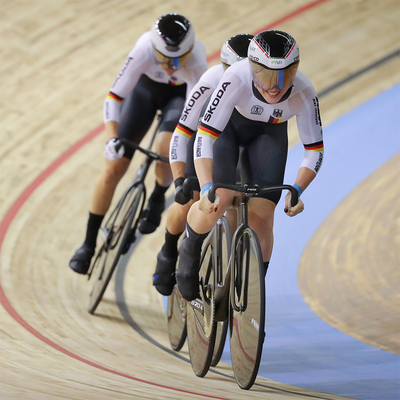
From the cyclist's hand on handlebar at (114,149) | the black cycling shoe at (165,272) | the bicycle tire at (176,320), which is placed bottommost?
the bicycle tire at (176,320)

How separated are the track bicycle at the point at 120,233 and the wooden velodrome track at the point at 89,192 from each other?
0.66 ft

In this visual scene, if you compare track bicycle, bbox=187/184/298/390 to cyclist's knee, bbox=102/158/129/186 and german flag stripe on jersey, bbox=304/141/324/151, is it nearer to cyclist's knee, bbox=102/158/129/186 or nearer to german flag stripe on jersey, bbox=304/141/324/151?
german flag stripe on jersey, bbox=304/141/324/151

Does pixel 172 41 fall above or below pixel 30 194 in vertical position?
above

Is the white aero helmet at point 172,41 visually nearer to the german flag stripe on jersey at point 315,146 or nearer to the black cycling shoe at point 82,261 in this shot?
the german flag stripe on jersey at point 315,146

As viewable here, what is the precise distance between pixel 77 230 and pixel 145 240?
21.9 inches

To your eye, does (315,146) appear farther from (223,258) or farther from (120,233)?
(120,233)

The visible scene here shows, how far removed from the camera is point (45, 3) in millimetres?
6879

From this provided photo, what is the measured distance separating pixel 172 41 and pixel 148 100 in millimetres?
578

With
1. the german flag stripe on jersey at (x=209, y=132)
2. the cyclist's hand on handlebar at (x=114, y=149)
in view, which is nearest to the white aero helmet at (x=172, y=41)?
the cyclist's hand on handlebar at (x=114, y=149)

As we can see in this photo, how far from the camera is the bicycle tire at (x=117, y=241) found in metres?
3.80

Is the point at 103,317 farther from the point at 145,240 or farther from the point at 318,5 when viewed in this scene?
the point at 318,5

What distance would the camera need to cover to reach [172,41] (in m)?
3.23

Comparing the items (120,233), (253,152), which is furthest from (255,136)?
(120,233)

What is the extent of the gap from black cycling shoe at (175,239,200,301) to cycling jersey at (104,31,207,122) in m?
1.15
